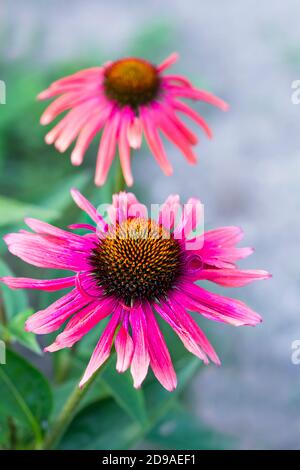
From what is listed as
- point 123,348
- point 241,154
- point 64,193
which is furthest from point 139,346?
point 241,154

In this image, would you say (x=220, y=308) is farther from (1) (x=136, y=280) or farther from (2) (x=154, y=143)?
(2) (x=154, y=143)

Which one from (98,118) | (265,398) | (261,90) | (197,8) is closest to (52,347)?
(98,118)

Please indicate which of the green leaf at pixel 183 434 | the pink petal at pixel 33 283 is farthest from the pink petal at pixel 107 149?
the green leaf at pixel 183 434

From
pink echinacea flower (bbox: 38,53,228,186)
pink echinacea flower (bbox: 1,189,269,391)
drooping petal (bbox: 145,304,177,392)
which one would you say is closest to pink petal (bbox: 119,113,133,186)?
pink echinacea flower (bbox: 38,53,228,186)

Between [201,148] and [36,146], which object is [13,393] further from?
[201,148]

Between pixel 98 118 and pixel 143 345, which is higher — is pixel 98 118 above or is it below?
above

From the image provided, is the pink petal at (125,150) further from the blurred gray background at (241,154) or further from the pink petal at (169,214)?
the blurred gray background at (241,154)
